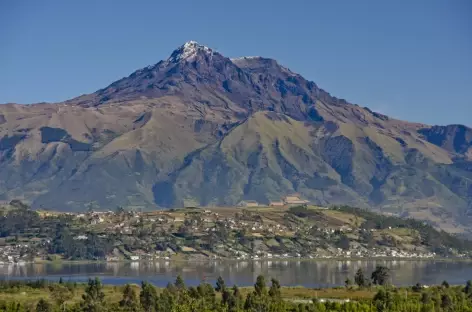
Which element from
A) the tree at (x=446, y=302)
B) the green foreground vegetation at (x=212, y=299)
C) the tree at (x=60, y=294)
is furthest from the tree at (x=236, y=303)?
the tree at (x=446, y=302)

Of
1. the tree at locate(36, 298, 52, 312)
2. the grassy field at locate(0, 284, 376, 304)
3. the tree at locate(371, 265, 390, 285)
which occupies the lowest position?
the tree at locate(36, 298, 52, 312)

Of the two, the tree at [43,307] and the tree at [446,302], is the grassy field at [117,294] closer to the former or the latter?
the tree at [43,307]

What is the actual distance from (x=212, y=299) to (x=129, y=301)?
37.2ft

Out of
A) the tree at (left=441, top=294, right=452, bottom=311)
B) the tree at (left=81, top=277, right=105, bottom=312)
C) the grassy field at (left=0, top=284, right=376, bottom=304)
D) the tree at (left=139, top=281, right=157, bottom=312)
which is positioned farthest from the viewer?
the grassy field at (left=0, top=284, right=376, bottom=304)

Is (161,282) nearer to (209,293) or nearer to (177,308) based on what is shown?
(209,293)

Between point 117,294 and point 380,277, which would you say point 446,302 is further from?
point 117,294

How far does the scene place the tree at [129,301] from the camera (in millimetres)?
121381

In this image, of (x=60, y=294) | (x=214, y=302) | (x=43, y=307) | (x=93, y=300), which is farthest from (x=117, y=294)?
(x=43, y=307)

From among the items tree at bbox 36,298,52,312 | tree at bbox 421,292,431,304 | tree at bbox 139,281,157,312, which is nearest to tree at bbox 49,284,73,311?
tree at bbox 36,298,52,312

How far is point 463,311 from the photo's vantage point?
120 meters

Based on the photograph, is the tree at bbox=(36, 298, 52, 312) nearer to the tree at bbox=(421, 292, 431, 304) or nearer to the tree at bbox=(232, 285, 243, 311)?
the tree at bbox=(232, 285, 243, 311)

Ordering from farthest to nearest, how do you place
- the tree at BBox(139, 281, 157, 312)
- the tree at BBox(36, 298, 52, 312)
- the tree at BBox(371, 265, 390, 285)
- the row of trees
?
the tree at BBox(371, 265, 390, 285) < the tree at BBox(139, 281, 157, 312) < the row of trees < the tree at BBox(36, 298, 52, 312)

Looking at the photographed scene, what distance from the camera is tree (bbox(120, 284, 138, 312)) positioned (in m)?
121

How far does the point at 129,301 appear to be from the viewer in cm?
12488
